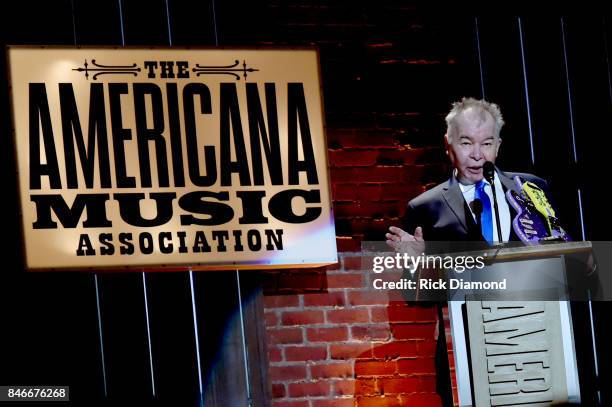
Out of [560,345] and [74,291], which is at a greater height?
[74,291]

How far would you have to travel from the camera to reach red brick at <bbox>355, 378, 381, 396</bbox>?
189 inches

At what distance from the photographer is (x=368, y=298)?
16.1ft

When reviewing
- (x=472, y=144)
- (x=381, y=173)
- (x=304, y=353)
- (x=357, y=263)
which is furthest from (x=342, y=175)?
(x=304, y=353)

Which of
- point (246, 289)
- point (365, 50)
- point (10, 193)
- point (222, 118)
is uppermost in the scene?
point (365, 50)

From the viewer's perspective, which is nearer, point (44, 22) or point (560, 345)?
point (560, 345)

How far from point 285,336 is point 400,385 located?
601 mm

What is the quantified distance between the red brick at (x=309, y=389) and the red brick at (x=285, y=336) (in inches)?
8.2

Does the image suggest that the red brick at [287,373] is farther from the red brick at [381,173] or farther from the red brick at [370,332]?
the red brick at [381,173]

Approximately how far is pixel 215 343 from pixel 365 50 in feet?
5.38

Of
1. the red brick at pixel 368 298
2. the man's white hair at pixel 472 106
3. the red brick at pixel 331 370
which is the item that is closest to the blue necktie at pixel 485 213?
the man's white hair at pixel 472 106

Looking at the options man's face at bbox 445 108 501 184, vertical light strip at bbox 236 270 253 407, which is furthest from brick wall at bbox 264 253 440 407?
man's face at bbox 445 108 501 184

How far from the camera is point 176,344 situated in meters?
4.73

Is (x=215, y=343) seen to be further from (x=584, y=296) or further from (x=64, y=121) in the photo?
(x=584, y=296)

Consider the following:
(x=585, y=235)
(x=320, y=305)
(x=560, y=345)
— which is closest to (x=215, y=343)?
(x=320, y=305)
